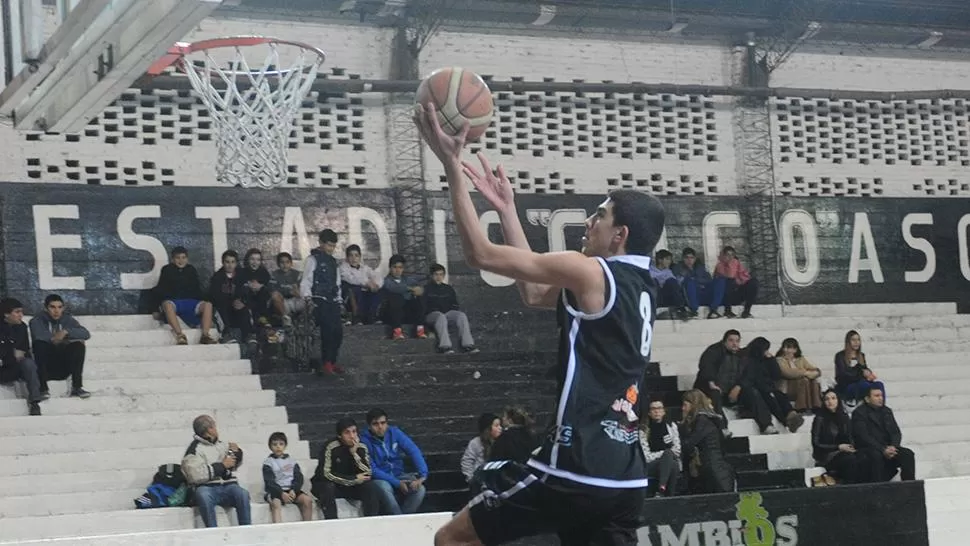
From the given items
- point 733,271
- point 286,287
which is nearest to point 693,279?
point 733,271

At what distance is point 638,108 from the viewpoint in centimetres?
2005

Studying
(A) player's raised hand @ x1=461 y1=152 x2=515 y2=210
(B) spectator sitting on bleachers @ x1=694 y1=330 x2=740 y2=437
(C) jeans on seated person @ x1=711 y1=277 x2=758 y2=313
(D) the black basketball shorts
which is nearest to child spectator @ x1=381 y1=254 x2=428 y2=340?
(B) spectator sitting on bleachers @ x1=694 y1=330 x2=740 y2=437

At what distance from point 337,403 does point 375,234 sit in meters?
3.22

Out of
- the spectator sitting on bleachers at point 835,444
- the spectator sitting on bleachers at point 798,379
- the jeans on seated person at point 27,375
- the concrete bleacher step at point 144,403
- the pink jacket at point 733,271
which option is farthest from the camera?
the pink jacket at point 733,271

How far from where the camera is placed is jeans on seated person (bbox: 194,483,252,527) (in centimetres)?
1266

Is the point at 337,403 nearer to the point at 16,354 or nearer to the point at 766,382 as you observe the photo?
the point at 16,354

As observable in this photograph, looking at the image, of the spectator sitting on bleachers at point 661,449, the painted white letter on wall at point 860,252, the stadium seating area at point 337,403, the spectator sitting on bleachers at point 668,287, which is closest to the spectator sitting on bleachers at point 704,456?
the spectator sitting on bleachers at point 661,449

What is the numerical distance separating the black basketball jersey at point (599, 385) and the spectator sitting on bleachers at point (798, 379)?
473 inches

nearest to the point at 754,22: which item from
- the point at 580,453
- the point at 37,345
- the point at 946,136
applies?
the point at 946,136

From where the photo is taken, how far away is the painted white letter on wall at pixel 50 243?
1647 cm

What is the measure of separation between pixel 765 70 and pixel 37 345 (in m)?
10.8

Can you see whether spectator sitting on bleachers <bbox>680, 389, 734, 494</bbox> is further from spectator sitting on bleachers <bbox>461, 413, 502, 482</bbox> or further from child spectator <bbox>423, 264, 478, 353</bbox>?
child spectator <bbox>423, 264, 478, 353</bbox>

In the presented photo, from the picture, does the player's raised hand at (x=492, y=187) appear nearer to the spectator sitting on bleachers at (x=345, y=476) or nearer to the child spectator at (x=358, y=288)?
the spectator sitting on bleachers at (x=345, y=476)

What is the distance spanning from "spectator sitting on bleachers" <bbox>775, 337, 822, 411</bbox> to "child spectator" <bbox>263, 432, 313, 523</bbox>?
641 cm
